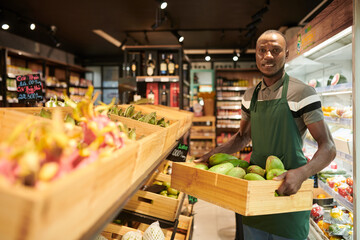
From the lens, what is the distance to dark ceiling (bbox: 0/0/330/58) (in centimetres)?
641

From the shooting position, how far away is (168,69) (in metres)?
5.17

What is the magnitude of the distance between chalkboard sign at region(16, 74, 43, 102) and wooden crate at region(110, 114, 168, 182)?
1.15m

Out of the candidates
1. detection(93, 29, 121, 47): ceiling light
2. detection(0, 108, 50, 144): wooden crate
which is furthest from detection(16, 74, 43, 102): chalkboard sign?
detection(93, 29, 121, 47): ceiling light

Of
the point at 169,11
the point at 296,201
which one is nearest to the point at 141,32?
the point at 169,11

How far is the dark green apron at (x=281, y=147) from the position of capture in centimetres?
183

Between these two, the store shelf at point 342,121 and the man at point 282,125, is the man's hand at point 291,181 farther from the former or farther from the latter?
the store shelf at point 342,121

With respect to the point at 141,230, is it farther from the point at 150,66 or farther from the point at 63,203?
the point at 150,66

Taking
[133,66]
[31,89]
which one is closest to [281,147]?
[31,89]

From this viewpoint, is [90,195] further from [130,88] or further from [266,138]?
[130,88]

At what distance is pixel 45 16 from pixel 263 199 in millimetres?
7532

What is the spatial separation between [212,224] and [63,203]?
3873mm

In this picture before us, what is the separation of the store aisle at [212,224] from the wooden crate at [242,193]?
7.55 ft

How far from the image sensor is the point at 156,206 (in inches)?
91.3

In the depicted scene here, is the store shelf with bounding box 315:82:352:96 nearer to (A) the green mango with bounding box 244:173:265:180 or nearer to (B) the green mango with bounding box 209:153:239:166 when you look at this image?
(B) the green mango with bounding box 209:153:239:166
